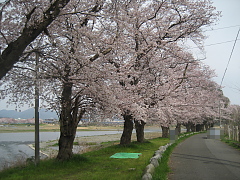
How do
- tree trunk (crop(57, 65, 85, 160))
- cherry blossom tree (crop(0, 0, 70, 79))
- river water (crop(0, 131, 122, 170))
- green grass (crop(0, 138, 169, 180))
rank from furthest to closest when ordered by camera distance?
river water (crop(0, 131, 122, 170))
tree trunk (crop(57, 65, 85, 160))
green grass (crop(0, 138, 169, 180))
cherry blossom tree (crop(0, 0, 70, 79))

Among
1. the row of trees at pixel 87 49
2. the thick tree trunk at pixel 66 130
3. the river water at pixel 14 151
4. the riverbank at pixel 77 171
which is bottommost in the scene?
the river water at pixel 14 151

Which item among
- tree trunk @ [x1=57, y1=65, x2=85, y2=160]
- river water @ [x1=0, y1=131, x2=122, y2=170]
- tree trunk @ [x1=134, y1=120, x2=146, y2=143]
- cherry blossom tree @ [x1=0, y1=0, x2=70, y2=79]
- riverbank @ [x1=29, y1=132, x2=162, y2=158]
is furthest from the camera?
tree trunk @ [x1=134, y1=120, x2=146, y2=143]

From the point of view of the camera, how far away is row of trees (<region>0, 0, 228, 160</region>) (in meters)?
8.70

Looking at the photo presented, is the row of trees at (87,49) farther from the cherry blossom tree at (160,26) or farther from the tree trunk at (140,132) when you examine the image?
the tree trunk at (140,132)

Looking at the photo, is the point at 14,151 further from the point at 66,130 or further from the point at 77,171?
the point at 77,171

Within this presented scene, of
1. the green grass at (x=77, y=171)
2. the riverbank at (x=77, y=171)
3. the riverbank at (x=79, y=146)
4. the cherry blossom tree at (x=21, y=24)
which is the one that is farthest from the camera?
the riverbank at (x=79, y=146)

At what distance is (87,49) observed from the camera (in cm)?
1004

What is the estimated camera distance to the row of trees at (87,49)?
870cm

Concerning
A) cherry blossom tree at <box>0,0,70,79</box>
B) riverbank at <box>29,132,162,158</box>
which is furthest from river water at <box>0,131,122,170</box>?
cherry blossom tree at <box>0,0,70,79</box>

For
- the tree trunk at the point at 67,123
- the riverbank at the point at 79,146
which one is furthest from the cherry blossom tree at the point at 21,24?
the riverbank at the point at 79,146

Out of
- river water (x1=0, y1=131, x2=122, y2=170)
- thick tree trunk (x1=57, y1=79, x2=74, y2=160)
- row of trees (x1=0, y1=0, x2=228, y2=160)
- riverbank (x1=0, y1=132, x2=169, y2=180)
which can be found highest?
row of trees (x1=0, y1=0, x2=228, y2=160)

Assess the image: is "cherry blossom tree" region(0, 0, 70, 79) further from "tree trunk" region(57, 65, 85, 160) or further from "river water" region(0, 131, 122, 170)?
"river water" region(0, 131, 122, 170)

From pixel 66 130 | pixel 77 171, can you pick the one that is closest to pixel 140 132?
pixel 66 130

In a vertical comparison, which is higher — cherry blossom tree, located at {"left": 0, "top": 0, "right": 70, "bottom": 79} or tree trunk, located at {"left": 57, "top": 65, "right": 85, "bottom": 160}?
cherry blossom tree, located at {"left": 0, "top": 0, "right": 70, "bottom": 79}
